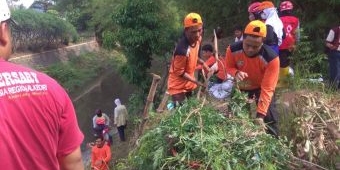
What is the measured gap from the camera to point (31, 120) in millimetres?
1676

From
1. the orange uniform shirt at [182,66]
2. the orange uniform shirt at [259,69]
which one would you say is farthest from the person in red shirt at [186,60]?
the orange uniform shirt at [259,69]

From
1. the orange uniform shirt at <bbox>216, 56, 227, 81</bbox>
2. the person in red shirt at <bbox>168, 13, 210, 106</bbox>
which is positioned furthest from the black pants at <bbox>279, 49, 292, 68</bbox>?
the orange uniform shirt at <bbox>216, 56, 227, 81</bbox>

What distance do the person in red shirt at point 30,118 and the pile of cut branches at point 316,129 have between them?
105 inches

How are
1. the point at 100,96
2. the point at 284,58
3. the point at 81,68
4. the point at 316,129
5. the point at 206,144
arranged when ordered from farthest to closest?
the point at 81,68 < the point at 100,96 < the point at 284,58 < the point at 316,129 < the point at 206,144

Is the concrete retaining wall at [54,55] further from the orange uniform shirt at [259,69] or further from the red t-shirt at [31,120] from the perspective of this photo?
the red t-shirt at [31,120]

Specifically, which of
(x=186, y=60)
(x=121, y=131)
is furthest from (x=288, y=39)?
(x=121, y=131)

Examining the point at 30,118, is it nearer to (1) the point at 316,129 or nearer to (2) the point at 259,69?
(1) the point at 316,129

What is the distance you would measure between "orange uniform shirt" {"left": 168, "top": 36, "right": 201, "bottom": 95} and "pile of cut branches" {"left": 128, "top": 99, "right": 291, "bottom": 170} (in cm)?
147

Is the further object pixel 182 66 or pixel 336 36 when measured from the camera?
pixel 336 36

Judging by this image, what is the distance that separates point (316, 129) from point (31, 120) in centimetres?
312

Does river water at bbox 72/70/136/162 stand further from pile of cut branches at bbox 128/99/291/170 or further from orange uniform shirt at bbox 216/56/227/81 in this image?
pile of cut branches at bbox 128/99/291/170

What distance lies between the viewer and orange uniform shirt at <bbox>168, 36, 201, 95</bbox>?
5.52 metres

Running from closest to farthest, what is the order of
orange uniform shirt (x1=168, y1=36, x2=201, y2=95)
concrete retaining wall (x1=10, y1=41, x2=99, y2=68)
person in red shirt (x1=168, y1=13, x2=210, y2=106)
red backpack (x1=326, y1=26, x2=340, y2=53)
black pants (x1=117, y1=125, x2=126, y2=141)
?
person in red shirt (x1=168, y1=13, x2=210, y2=106)
orange uniform shirt (x1=168, y1=36, x2=201, y2=95)
red backpack (x1=326, y1=26, x2=340, y2=53)
black pants (x1=117, y1=125, x2=126, y2=141)
concrete retaining wall (x1=10, y1=41, x2=99, y2=68)

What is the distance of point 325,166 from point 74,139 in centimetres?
266
